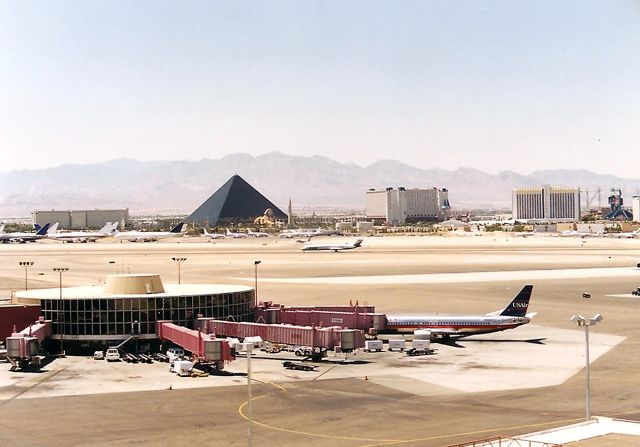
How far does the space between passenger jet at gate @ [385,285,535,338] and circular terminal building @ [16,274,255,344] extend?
1721 cm

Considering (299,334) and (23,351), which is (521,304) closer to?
(299,334)

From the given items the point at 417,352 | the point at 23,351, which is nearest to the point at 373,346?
the point at 417,352

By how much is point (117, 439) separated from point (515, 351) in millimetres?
44001

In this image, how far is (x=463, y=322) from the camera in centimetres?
9119

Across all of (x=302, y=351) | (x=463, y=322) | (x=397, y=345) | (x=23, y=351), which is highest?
(x=463, y=322)

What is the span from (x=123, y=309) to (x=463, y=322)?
3238 cm

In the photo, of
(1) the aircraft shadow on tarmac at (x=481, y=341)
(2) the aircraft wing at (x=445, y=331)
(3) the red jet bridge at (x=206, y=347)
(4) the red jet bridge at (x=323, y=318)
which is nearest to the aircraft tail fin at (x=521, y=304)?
(1) the aircraft shadow on tarmac at (x=481, y=341)

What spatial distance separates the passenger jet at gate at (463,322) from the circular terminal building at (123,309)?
17212mm

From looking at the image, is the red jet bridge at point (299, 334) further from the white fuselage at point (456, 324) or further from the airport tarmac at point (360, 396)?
the white fuselage at point (456, 324)

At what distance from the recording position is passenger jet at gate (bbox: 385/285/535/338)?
91.2 m

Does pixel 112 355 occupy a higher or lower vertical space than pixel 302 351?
higher

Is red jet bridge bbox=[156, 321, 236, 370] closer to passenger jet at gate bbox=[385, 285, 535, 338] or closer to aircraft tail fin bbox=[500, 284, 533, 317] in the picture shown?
passenger jet at gate bbox=[385, 285, 535, 338]

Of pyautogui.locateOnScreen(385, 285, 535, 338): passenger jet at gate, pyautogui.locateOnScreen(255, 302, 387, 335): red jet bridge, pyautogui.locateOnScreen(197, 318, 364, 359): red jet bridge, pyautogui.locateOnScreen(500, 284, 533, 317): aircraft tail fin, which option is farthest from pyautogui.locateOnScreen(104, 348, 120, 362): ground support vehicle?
pyautogui.locateOnScreen(500, 284, 533, 317): aircraft tail fin

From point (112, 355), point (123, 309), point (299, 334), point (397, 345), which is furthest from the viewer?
point (123, 309)
